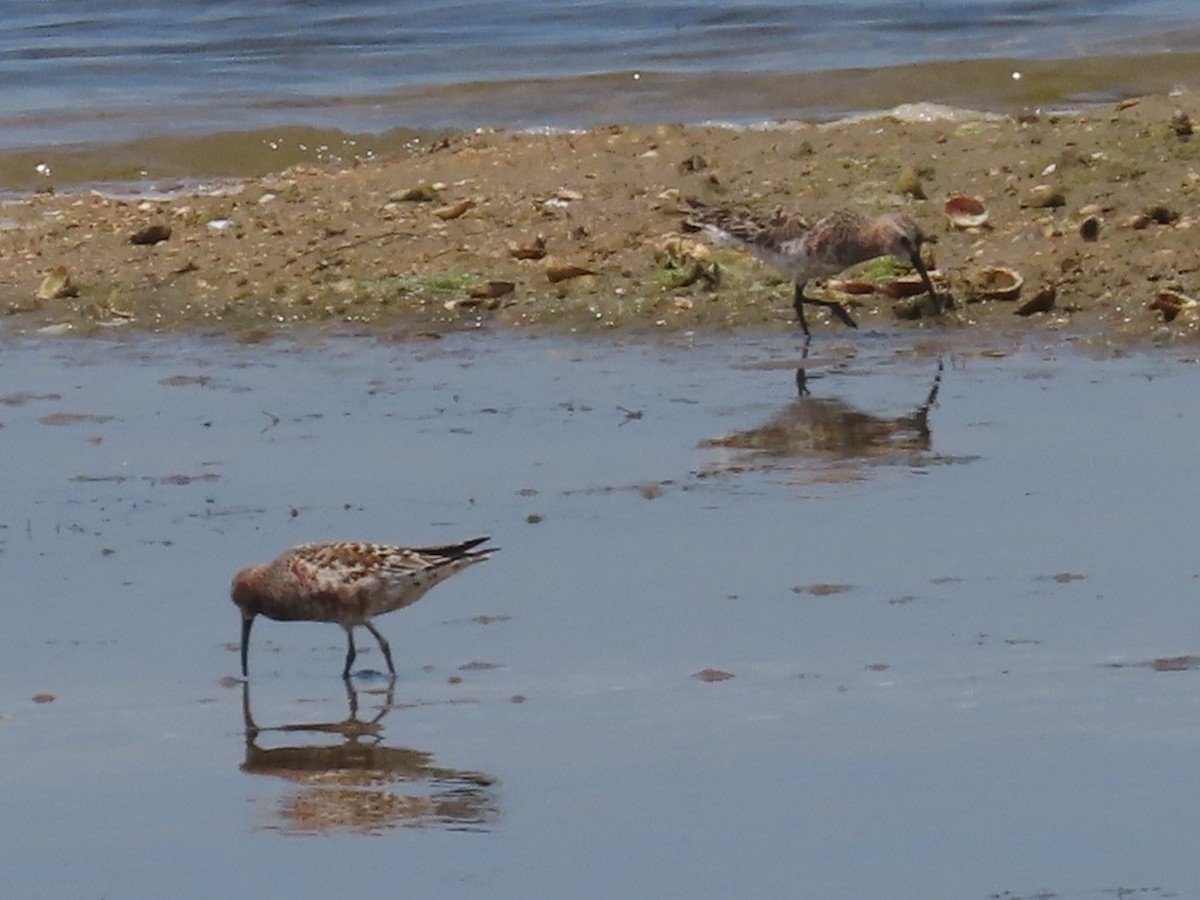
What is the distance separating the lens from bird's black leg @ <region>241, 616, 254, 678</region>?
27.0 feet

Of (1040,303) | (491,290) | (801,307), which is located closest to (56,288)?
(491,290)

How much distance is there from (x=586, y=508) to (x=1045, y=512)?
1673 millimetres

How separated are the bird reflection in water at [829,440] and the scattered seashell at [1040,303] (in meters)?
1.65

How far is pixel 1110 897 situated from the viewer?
19.2 ft

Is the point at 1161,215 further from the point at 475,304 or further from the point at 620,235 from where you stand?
the point at 475,304

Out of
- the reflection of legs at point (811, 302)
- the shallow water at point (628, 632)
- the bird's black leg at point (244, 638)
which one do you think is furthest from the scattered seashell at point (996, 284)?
the bird's black leg at point (244, 638)

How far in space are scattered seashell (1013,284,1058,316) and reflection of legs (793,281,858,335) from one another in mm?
839

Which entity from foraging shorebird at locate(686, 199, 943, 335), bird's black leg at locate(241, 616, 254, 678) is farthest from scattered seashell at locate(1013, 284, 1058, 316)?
bird's black leg at locate(241, 616, 254, 678)

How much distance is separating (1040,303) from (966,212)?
1.63 meters

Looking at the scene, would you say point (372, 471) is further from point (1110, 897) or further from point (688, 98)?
point (688, 98)

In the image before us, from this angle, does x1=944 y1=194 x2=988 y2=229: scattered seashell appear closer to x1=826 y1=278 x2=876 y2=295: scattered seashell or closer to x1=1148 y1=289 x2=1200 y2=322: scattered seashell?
x1=826 y1=278 x2=876 y2=295: scattered seashell

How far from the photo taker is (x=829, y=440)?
10961 millimetres

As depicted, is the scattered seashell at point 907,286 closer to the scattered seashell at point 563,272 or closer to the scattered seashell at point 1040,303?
the scattered seashell at point 1040,303

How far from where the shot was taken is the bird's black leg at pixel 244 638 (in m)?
8.24
